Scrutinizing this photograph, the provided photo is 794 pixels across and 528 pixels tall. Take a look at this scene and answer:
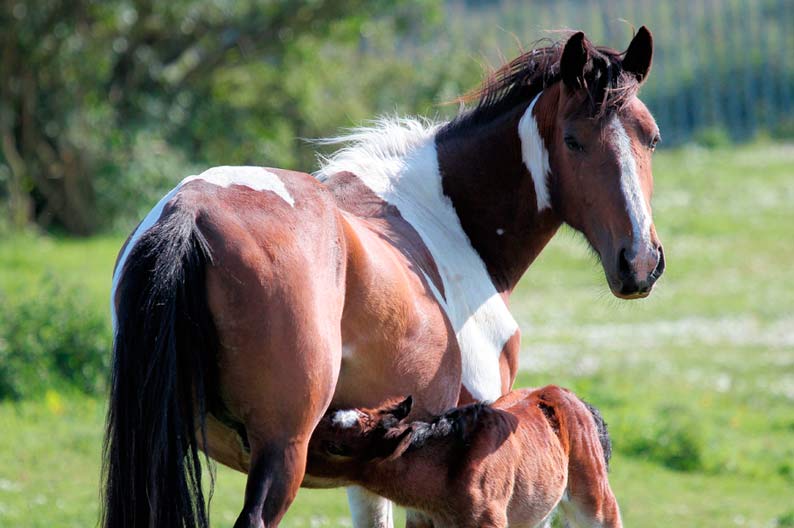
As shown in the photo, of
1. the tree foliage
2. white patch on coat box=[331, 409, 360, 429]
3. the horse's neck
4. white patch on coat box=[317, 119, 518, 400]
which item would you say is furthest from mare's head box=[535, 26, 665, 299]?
the tree foliage

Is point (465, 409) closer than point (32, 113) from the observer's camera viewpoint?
Yes

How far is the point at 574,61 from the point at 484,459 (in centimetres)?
151

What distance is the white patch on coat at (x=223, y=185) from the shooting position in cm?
331

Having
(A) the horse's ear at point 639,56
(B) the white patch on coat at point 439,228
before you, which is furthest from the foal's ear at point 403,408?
(A) the horse's ear at point 639,56

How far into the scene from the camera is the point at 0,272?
1241 cm

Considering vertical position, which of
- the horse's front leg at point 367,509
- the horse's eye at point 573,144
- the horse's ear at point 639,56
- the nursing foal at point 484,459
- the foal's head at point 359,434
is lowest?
the horse's front leg at point 367,509

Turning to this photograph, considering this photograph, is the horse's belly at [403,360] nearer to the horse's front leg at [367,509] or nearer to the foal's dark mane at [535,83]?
the horse's front leg at [367,509]

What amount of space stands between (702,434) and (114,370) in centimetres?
629

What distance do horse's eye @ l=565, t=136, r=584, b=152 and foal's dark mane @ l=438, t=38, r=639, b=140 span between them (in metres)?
0.12

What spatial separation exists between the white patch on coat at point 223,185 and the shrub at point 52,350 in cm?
586

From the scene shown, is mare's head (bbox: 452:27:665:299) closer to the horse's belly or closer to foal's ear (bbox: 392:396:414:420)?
the horse's belly

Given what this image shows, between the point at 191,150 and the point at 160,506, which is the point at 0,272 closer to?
the point at 191,150

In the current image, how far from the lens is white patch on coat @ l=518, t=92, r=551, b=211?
4508 mm

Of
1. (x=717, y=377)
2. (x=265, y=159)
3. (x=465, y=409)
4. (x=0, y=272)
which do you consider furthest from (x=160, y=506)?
(x=265, y=159)
